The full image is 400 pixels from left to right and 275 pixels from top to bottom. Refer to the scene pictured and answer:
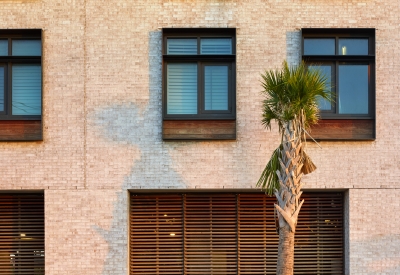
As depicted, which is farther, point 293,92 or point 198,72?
point 198,72

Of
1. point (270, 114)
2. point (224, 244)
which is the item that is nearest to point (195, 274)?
point (224, 244)

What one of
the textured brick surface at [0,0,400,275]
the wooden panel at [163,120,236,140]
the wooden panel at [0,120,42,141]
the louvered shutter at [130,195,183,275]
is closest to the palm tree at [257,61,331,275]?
the textured brick surface at [0,0,400,275]

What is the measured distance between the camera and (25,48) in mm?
12648

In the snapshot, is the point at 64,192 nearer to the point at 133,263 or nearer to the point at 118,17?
the point at 133,263

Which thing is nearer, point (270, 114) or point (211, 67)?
point (270, 114)

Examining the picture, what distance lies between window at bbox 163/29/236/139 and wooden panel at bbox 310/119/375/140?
2005mm

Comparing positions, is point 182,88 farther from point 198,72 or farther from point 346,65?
point 346,65

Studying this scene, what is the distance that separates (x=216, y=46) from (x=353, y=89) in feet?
10.6

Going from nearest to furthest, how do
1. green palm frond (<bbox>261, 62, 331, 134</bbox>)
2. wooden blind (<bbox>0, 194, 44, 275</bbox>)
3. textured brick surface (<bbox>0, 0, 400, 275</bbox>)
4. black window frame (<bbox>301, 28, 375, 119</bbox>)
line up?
green palm frond (<bbox>261, 62, 331, 134</bbox>) < textured brick surface (<bbox>0, 0, 400, 275</bbox>) < black window frame (<bbox>301, 28, 375, 119</bbox>) < wooden blind (<bbox>0, 194, 44, 275</bbox>)

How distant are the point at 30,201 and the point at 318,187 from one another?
21.6ft

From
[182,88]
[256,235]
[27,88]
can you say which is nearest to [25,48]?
[27,88]

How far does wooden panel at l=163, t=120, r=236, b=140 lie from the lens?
40.3 feet

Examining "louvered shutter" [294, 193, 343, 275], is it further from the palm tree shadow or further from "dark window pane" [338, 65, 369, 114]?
the palm tree shadow

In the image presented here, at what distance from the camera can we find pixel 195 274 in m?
12.6
